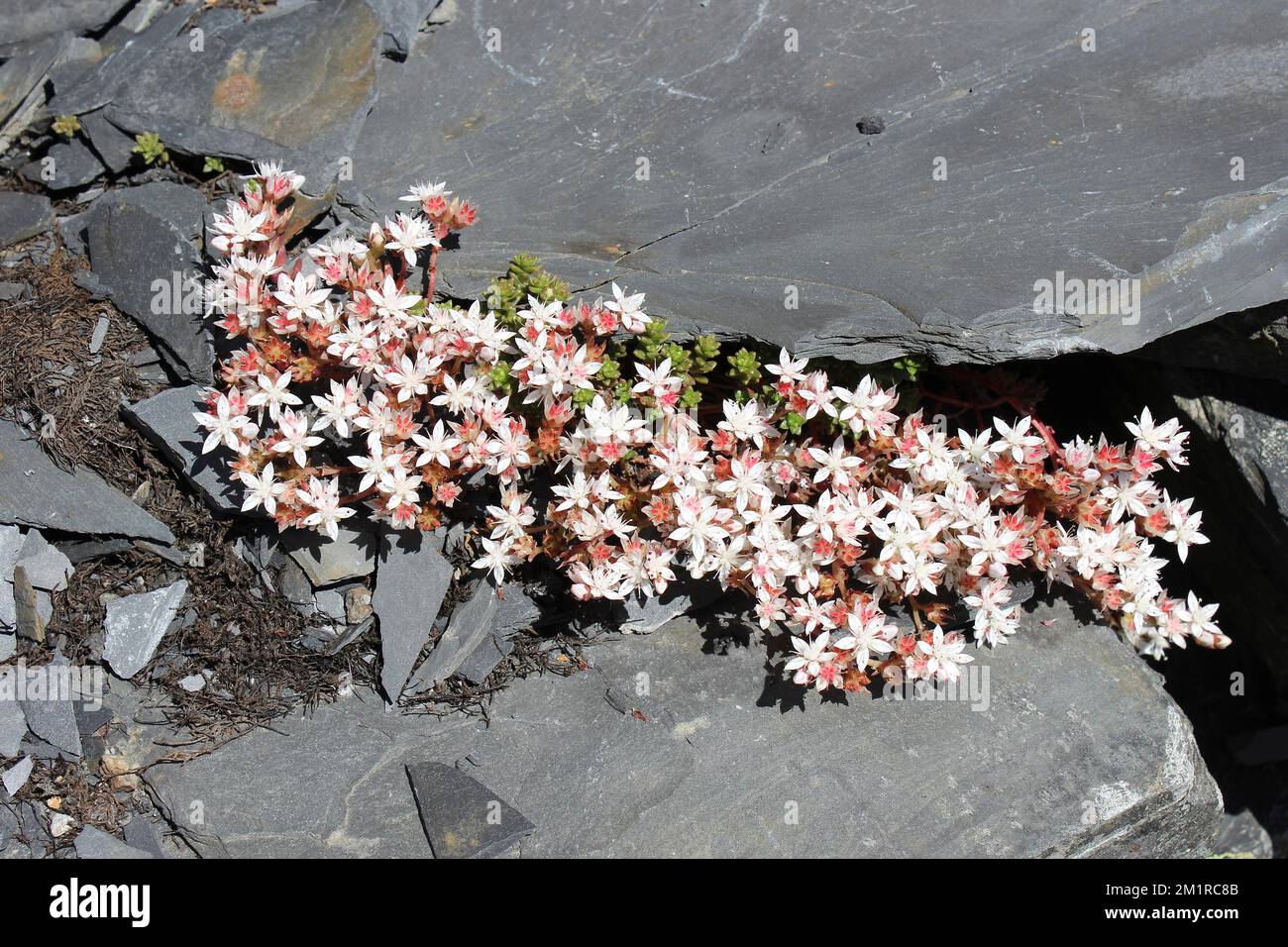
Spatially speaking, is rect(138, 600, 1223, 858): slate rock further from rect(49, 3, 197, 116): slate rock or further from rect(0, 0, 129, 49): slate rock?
rect(0, 0, 129, 49): slate rock

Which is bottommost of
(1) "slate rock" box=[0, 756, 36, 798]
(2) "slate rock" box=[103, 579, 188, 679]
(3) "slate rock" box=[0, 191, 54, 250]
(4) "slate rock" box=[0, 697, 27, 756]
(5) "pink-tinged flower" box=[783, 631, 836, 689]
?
(1) "slate rock" box=[0, 756, 36, 798]

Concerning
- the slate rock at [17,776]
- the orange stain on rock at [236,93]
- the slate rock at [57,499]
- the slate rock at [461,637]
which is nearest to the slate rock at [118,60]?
the orange stain on rock at [236,93]

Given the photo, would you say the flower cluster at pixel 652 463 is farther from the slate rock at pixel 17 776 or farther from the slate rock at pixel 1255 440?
the slate rock at pixel 17 776

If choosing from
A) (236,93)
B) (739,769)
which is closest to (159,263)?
(236,93)

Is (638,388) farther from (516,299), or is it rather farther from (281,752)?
(281,752)

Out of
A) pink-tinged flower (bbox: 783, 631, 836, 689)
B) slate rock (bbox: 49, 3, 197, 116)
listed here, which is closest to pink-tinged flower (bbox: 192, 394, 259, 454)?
slate rock (bbox: 49, 3, 197, 116)

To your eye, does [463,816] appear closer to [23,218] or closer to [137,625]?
[137,625]
